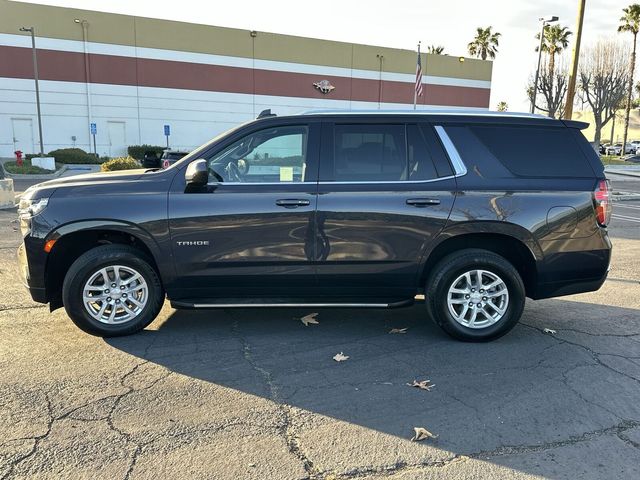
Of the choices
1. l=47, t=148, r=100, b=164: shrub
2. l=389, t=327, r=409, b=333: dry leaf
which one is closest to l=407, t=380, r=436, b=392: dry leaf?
l=389, t=327, r=409, b=333: dry leaf

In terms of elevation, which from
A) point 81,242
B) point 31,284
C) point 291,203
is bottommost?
point 31,284

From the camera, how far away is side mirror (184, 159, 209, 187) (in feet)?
13.7

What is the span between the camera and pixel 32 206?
433cm

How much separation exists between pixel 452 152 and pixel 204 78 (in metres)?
37.2

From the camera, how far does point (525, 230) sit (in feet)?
14.7

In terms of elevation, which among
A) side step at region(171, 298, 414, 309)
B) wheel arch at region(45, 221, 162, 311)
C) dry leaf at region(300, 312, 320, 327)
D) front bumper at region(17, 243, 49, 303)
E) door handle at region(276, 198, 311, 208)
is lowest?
dry leaf at region(300, 312, 320, 327)

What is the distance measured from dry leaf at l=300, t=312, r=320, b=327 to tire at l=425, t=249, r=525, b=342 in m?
1.13

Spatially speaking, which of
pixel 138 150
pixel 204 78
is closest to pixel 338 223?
pixel 138 150

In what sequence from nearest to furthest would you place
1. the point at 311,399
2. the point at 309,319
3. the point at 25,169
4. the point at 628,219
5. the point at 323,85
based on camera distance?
the point at 311,399 < the point at 309,319 < the point at 628,219 < the point at 25,169 < the point at 323,85

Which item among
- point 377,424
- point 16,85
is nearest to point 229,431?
point 377,424

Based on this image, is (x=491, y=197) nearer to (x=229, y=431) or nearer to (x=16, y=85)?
(x=229, y=431)

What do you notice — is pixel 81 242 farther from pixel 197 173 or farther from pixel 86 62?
pixel 86 62

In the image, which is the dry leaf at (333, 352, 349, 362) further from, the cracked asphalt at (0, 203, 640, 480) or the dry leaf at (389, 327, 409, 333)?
the dry leaf at (389, 327, 409, 333)

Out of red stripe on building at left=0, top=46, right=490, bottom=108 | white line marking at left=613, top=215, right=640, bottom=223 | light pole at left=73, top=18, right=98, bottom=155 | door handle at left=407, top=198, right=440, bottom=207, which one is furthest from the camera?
light pole at left=73, top=18, right=98, bottom=155
